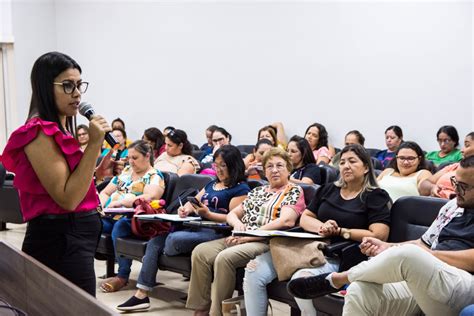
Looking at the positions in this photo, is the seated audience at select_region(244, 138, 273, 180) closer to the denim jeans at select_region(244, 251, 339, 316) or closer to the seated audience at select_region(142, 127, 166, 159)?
the seated audience at select_region(142, 127, 166, 159)

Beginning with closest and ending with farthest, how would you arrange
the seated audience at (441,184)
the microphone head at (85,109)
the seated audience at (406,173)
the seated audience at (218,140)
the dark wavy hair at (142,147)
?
the microphone head at (85,109) → the seated audience at (441,184) → the seated audience at (406,173) → the dark wavy hair at (142,147) → the seated audience at (218,140)

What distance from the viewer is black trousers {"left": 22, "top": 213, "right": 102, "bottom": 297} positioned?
5.88 feet

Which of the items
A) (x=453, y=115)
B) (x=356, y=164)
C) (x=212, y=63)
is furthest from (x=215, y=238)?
(x=212, y=63)

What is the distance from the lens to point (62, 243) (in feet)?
5.93

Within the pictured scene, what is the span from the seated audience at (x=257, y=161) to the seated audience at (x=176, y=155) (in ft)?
1.74

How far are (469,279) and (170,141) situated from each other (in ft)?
12.2

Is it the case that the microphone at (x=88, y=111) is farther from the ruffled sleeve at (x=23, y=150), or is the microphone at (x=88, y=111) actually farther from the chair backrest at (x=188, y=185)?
the chair backrest at (x=188, y=185)

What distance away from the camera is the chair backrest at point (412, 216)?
298 centimetres

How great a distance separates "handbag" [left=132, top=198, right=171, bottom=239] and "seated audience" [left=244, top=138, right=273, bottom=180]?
1047 mm

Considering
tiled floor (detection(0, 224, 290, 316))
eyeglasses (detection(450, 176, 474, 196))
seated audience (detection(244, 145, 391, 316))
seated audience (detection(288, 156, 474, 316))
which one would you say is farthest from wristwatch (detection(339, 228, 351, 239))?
tiled floor (detection(0, 224, 290, 316))

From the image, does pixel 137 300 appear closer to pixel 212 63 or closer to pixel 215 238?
pixel 215 238

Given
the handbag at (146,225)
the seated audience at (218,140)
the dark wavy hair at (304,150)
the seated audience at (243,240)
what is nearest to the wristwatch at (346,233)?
the seated audience at (243,240)

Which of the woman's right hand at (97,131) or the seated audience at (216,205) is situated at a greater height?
the woman's right hand at (97,131)

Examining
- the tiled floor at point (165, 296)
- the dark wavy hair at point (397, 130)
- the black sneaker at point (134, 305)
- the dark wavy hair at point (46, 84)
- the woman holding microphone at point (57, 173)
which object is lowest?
the tiled floor at point (165, 296)
